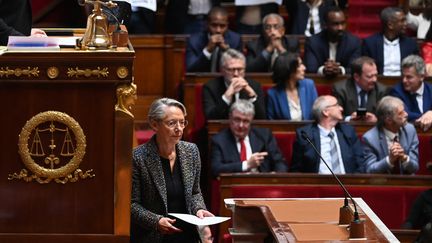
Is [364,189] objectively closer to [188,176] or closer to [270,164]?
[270,164]

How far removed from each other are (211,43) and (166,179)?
9.39 feet

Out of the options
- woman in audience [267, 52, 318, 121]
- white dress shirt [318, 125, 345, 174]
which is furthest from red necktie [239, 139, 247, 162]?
woman in audience [267, 52, 318, 121]

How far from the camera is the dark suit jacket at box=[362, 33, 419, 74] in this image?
6.42 metres

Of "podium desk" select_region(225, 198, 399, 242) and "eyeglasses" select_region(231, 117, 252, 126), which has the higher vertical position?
"eyeglasses" select_region(231, 117, 252, 126)

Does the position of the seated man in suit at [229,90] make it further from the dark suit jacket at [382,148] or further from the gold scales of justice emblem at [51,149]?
the gold scales of justice emblem at [51,149]

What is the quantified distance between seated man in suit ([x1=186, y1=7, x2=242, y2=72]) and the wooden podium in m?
3.66

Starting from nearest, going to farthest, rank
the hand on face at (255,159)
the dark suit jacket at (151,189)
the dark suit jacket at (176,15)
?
the dark suit jacket at (151,189), the hand on face at (255,159), the dark suit jacket at (176,15)

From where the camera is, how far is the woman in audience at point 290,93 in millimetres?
5582

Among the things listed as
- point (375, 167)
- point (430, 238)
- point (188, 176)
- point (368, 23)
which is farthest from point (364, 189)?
point (368, 23)

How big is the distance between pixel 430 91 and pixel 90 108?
11.9ft

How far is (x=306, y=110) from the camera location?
5.61 m

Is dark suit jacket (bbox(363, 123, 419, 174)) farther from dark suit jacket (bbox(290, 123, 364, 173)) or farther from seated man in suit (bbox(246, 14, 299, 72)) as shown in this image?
seated man in suit (bbox(246, 14, 299, 72))

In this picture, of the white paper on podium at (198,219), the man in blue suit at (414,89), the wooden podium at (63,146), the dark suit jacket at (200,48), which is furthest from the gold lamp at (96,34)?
the dark suit jacket at (200,48)

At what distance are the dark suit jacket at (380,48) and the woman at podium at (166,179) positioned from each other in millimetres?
3179
